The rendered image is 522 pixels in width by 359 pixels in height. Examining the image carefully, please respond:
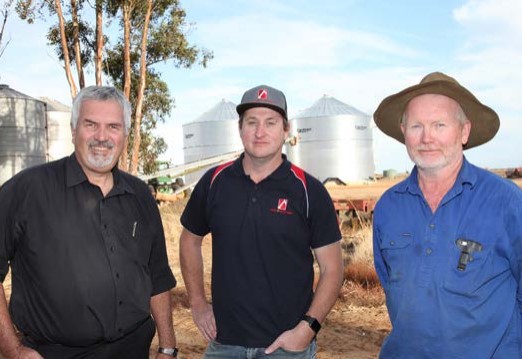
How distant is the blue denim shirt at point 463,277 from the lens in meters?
2.69

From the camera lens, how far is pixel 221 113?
45.1 meters

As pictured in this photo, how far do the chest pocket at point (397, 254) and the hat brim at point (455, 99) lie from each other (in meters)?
0.75

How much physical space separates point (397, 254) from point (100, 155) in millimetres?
1613

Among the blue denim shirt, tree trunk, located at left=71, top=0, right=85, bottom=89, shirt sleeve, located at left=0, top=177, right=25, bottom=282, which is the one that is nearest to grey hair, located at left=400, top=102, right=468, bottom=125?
the blue denim shirt

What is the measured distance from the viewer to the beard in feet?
10.4

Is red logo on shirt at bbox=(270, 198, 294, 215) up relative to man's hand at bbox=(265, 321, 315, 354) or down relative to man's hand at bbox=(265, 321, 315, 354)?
up

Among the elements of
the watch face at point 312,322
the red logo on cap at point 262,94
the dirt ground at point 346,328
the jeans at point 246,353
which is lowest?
the dirt ground at point 346,328

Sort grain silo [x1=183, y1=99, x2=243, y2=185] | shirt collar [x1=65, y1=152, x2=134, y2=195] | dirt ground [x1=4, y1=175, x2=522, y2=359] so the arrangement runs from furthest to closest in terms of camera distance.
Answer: grain silo [x1=183, y1=99, x2=243, y2=185], dirt ground [x1=4, y1=175, x2=522, y2=359], shirt collar [x1=65, y1=152, x2=134, y2=195]

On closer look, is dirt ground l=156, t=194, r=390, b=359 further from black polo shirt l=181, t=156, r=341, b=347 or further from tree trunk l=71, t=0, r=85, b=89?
tree trunk l=71, t=0, r=85, b=89

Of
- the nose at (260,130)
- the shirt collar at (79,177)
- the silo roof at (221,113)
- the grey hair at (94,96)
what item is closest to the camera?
the shirt collar at (79,177)

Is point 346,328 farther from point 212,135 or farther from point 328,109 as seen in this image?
point 328,109

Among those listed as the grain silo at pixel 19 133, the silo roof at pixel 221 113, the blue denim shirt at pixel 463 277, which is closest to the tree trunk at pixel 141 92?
the grain silo at pixel 19 133

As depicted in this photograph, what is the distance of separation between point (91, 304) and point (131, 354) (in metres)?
0.40

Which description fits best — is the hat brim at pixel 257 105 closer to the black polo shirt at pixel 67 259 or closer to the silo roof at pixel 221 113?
the black polo shirt at pixel 67 259
